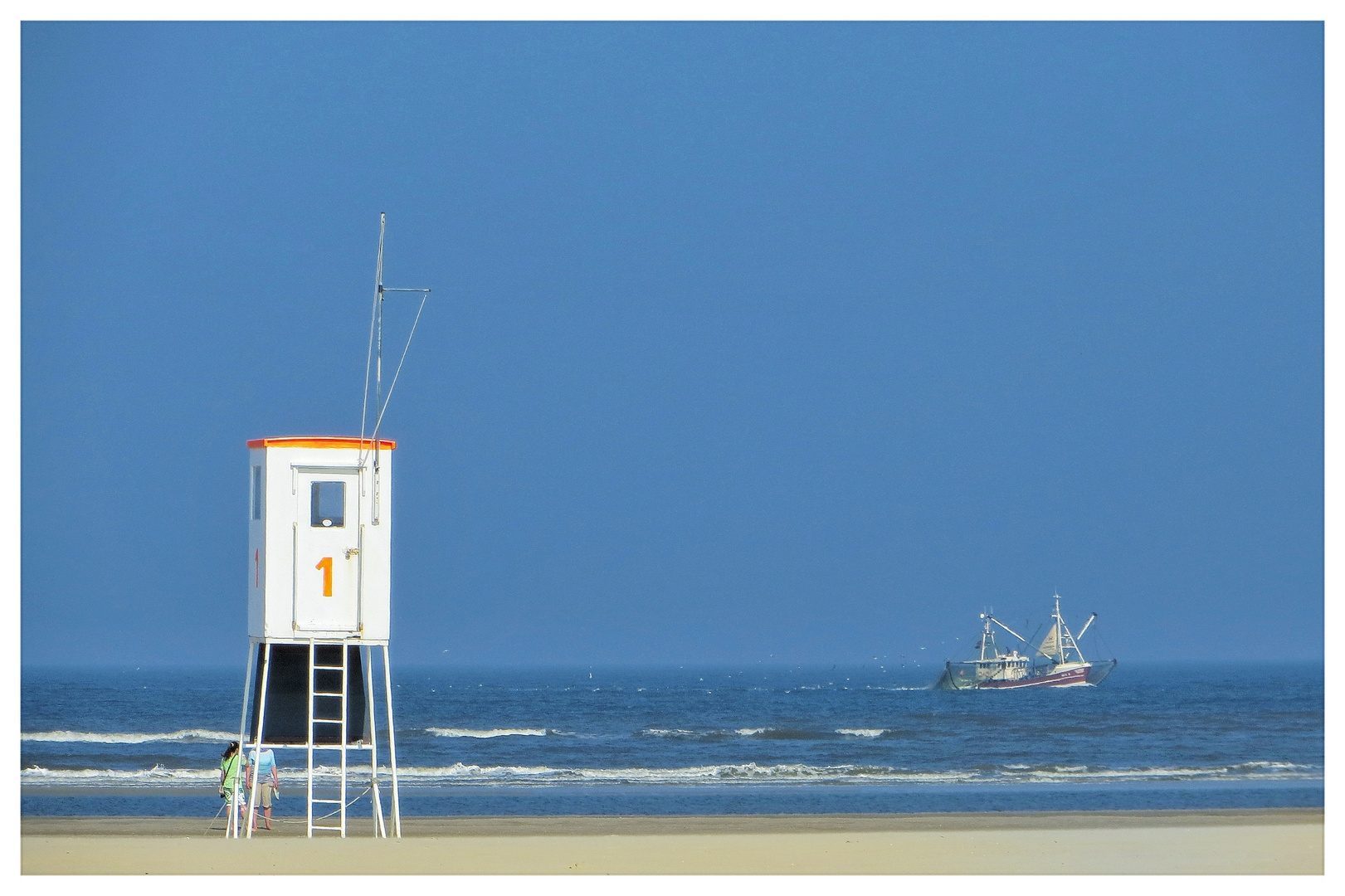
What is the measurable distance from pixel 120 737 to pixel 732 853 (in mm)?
32904

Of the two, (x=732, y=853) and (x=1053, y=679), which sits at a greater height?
(x=732, y=853)

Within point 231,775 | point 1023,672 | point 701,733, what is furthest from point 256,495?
point 1023,672

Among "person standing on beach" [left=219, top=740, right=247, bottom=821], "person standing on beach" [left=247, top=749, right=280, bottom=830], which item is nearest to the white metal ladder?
"person standing on beach" [left=247, top=749, right=280, bottom=830]

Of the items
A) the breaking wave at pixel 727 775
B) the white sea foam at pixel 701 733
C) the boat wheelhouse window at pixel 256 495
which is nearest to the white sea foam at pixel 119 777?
the breaking wave at pixel 727 775

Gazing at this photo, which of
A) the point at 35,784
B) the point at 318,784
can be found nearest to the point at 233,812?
the point at 318,784

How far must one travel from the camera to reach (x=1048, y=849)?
13484 mm

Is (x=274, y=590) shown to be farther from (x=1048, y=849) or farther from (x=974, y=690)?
(x=974, y=690)

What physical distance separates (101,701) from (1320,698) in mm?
57408

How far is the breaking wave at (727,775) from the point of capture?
26906 millimetres

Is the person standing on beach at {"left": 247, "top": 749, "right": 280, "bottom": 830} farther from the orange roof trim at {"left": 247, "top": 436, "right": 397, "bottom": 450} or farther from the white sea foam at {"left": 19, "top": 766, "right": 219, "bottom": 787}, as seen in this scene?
the white sea foam at {"left": 19, "top": 766, "right": 219, "bottom": 787}

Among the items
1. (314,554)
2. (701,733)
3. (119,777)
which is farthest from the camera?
(701,733)

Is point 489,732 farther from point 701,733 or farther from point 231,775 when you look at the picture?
point 231,775

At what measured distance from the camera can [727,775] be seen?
29359 mm

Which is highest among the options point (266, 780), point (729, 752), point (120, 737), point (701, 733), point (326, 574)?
point (326, 574)
